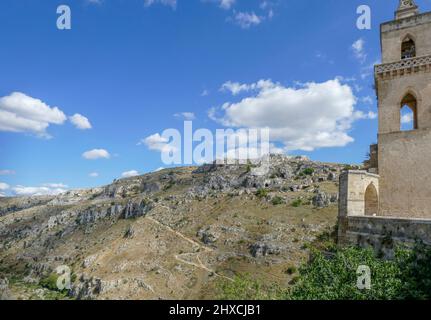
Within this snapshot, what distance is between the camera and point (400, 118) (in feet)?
63.8

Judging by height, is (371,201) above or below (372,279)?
above

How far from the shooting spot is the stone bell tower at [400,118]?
18.1m

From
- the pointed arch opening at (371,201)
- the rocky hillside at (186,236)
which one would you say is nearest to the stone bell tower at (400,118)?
the pointed arch opening at (371,201)

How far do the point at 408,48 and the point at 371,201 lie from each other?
982 centimetres

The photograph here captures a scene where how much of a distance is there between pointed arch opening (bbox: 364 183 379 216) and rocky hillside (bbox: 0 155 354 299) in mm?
26772

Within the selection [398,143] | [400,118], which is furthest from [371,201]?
[400,118]

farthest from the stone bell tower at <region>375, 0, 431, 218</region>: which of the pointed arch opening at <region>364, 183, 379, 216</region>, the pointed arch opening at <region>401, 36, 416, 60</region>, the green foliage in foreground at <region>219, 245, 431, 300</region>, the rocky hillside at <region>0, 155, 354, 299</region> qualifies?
the rocky hillside at <region>0, 155, 354, 299</region>

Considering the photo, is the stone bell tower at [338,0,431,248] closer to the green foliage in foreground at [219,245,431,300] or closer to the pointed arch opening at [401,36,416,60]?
the pointed arch opening at [401,36,416,60]

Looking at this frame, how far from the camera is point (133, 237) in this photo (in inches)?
2724

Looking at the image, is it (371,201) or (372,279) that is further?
(371,201)

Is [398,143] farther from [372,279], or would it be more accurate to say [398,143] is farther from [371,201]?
[372,279]

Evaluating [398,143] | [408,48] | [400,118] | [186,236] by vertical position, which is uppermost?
[408,48]

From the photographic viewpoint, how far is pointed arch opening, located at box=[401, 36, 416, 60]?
66.1ft
